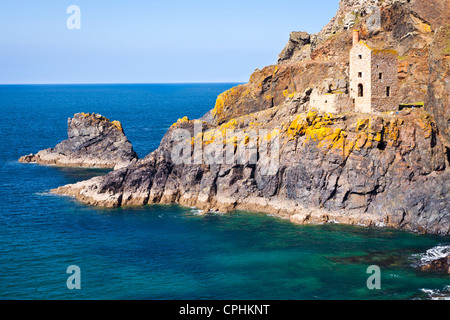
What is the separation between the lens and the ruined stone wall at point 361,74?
7975 centimetres

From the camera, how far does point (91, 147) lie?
397 ft

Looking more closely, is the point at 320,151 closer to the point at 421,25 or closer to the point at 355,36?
the point at 355,36

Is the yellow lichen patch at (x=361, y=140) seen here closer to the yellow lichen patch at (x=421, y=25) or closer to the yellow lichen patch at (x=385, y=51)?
the yellow lichen patch at (x=385, y=51)

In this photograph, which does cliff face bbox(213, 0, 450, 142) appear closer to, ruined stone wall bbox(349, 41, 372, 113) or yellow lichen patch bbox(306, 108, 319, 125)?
ruined stone wall bbox(349, 41, 372, 113)

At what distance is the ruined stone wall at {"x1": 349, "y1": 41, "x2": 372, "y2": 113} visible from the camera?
262 feet

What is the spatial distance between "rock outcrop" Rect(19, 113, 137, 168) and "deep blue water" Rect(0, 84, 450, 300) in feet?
98.6

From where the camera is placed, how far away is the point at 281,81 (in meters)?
94.7

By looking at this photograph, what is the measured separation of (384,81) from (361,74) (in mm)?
3587

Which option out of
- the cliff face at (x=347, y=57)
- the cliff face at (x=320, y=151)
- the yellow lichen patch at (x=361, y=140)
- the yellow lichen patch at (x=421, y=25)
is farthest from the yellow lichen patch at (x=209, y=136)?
the yellow lichen patch at (x=421, y=25)

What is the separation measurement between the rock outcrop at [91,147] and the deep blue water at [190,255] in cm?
3005

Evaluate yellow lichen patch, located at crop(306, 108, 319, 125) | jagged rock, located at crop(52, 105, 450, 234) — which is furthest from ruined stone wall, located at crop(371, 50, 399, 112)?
yellow lichen patch, located at crop(306, 108, 319, 125)
